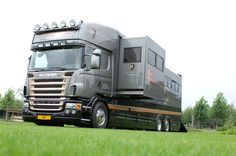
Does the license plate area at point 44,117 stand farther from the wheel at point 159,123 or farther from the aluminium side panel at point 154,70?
the wheel at point 159,123

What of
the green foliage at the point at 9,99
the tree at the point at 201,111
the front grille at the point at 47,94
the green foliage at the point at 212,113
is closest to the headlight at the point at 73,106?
the front grille at the point at 47,94

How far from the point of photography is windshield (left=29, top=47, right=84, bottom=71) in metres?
12.7

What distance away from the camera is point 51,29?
13.5 m

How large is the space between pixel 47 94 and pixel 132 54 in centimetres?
357

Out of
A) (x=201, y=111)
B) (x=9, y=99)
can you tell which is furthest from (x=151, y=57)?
(x=201, y=111)

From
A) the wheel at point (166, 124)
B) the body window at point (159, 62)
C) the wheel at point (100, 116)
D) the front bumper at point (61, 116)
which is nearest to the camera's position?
the front bumper at point (61, 116)

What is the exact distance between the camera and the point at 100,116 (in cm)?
1331

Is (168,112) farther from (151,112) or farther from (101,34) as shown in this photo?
(101,34)

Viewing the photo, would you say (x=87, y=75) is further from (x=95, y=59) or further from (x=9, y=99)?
(x=9, y=99)

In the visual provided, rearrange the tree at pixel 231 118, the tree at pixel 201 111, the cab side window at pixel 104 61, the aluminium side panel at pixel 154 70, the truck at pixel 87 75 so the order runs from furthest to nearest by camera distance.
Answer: the tree at pixel 201 111
the tree at pixel 231 118
the aluminium side panel at pixel 154 70
the cab side window at pixel 104 61
the truck at pixel 87 75

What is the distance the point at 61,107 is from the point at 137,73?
323 cm

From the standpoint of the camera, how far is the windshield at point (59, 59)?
12.7 m

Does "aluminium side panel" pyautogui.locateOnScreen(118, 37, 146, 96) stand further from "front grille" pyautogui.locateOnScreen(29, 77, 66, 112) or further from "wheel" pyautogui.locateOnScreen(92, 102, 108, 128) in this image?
"front grille" pyautogui.locateOnScreen(29, 77, 66, 112)

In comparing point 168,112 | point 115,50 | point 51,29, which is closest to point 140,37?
point 115,50
